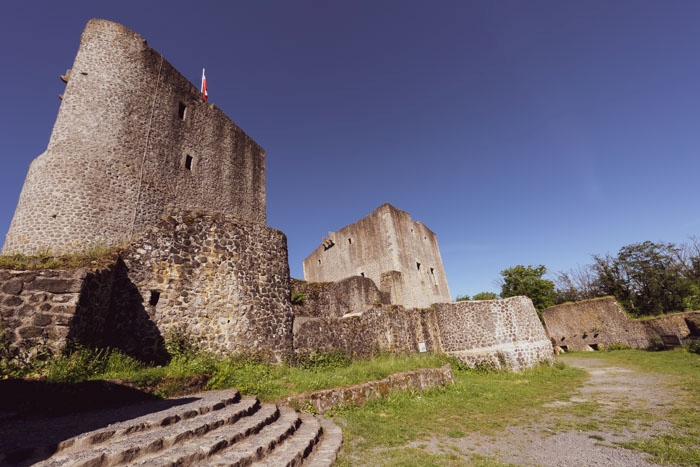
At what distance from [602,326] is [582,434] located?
76.4ft

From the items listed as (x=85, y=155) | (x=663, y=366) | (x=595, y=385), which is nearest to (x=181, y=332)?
(x=85, y=155)

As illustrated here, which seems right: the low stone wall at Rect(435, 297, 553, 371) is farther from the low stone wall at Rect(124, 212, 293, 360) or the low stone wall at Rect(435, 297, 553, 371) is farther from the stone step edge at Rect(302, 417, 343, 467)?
the stone step edge at Rect(302, 417, 343, 467)

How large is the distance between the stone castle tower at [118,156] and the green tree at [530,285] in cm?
3482

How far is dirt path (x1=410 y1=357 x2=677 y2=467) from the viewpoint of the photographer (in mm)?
4344

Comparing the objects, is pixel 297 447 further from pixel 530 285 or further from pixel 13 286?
pixel 530 285

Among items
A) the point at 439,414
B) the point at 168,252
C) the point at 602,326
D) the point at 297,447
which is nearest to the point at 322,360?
the point at 439,414

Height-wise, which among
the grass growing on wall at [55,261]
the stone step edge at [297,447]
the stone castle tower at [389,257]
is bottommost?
the stone step edge at [297,447]

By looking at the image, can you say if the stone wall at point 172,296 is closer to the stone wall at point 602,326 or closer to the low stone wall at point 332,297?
the low stone wall at point 332,297

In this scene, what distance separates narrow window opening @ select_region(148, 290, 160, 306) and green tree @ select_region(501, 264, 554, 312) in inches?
1483

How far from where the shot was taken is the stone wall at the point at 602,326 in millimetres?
19600

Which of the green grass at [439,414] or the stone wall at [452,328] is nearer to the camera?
the green grass at [439,414]

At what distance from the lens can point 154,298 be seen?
25.2 ft

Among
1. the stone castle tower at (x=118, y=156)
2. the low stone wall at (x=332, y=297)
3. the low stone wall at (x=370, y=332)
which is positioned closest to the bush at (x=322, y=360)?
the low stone wall at (x=370, y=332)

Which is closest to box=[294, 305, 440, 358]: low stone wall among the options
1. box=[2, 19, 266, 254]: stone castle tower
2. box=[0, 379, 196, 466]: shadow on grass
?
box=[0, 379, 196, 466]: shadow on grass
